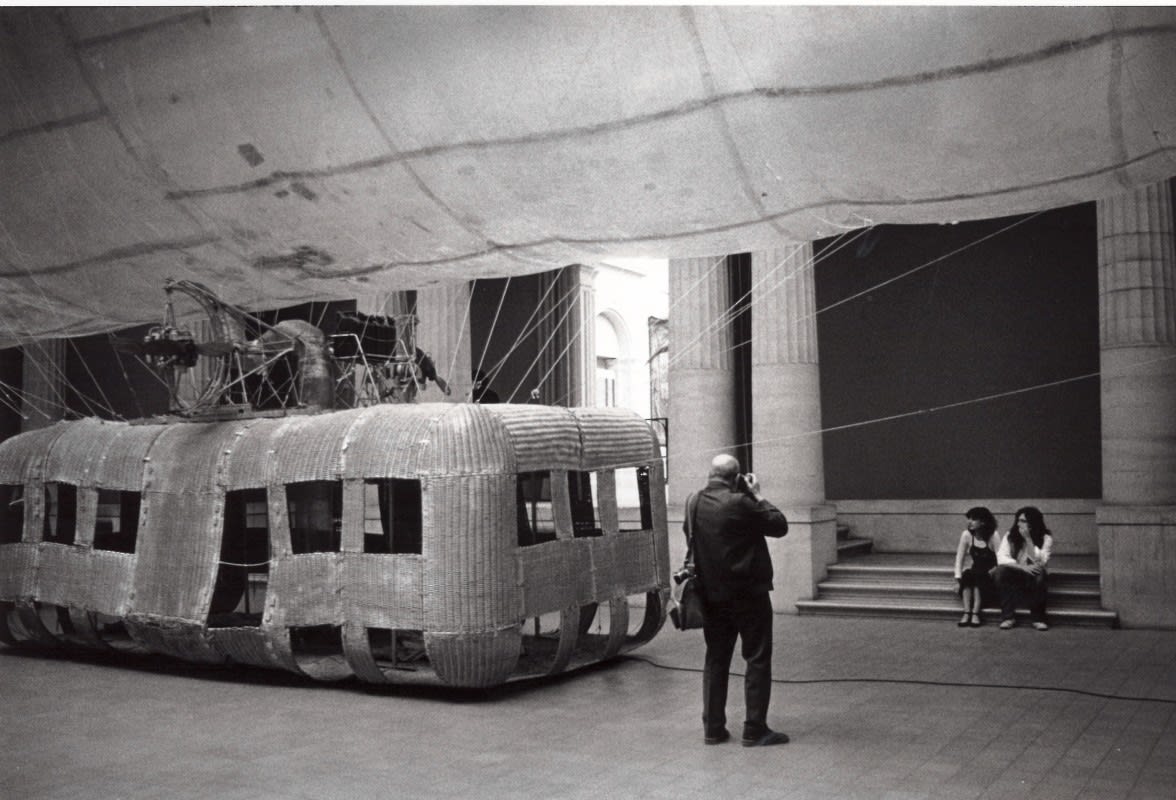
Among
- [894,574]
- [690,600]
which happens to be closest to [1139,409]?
[894,574]

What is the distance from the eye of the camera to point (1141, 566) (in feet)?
45.4

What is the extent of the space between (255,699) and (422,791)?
3.75m

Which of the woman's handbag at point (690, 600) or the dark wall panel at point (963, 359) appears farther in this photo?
the dark wall panel at point (963, 359)

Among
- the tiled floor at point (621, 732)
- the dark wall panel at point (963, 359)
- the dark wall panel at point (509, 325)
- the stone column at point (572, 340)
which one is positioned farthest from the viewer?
the dark wall panel at point (509, 325)

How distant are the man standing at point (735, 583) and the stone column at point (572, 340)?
521 inches

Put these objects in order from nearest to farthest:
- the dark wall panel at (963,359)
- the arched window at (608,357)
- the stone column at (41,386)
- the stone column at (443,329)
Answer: the dark wall panel at (963,359) → the stone column at (443,329) → the stone column at (41,386) → the arched window at (608,357)

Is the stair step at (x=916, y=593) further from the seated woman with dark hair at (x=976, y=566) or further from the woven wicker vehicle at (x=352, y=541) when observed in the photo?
the woven wicker vehicle at (x=352, y=541)

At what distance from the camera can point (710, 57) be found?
2.86 meters

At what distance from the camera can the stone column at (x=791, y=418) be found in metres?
16.0

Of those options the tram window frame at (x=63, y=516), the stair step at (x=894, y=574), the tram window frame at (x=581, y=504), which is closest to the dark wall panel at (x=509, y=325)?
the stair step at (x=894, y=574)

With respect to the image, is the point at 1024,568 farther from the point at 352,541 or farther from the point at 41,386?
the point at 41,386

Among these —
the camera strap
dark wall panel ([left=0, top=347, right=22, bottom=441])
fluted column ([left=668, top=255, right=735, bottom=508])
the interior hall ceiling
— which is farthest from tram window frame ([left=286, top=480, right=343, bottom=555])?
dark wall panel ([left=0, top=347, right=22, bottom=441])

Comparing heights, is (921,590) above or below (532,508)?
below

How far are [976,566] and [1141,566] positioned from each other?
1888mm
